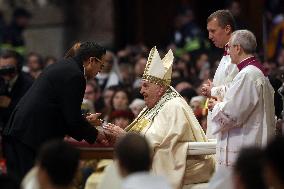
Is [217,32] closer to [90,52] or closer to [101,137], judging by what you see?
[90,52]

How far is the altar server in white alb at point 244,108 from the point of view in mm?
11031

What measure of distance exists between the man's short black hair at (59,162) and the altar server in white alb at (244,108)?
294 centimetres

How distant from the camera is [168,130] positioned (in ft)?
37.7

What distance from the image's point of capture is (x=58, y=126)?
11.3m

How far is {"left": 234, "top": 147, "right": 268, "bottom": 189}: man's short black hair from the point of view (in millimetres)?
8086

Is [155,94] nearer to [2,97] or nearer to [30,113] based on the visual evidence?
[30,113]

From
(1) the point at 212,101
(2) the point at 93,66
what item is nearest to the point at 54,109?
(2) the point at 93,66

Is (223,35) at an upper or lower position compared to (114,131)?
upper

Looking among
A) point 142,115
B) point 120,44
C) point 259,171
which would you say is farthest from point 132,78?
point 259,171

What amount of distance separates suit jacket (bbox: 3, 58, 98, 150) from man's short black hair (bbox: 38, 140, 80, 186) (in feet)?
9.12

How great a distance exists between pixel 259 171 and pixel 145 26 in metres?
16.2

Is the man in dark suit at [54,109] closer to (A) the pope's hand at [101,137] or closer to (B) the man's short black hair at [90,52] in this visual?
(B) the man's short black hair at [90,52]

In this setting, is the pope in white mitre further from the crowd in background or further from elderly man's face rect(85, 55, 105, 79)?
the crowd in background

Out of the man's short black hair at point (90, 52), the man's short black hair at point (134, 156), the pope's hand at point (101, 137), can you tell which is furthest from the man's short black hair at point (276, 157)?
the pope's hand at point (101, 137)
